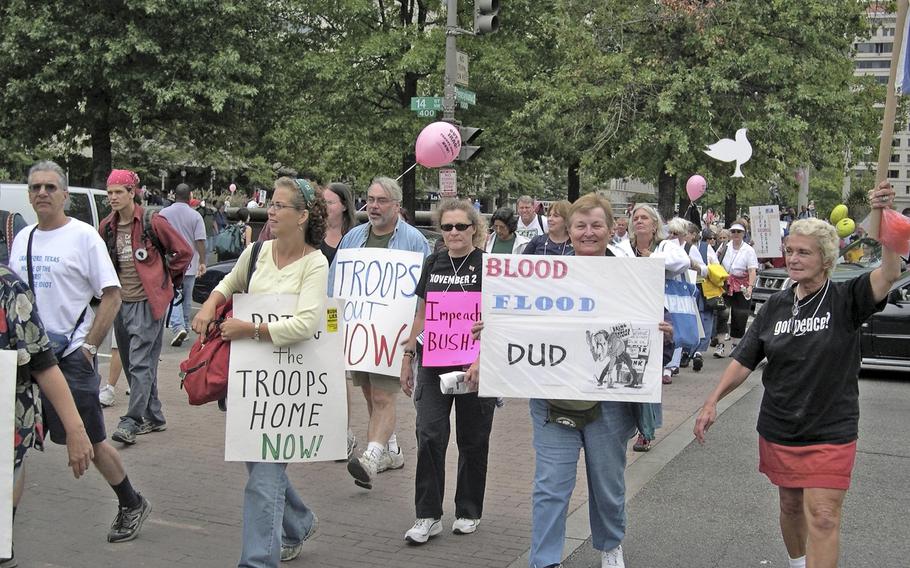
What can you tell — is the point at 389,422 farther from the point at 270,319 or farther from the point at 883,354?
the point at 883,354

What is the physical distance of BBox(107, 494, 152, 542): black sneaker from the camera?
17.5ft

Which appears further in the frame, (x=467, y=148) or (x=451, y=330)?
(x=467, y=148)

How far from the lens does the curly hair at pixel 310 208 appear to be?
15.1 ft

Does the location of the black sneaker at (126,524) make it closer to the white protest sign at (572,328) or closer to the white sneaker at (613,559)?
the white protest sign at (572,328)

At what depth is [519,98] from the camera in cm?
2775

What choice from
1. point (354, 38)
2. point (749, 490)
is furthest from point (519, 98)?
point (749, 490)

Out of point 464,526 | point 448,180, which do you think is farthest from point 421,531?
point 448,180

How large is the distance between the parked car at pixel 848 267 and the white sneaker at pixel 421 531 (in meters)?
7.86

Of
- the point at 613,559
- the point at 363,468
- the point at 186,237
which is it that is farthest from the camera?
the point at 186,237

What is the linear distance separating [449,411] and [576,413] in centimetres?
107

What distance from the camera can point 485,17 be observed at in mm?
14164

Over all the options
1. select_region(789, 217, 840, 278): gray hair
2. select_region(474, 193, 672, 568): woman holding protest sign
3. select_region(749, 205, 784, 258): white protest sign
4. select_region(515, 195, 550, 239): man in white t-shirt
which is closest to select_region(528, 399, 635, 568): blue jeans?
select_region(474, 193, 672, 568): woman holding protest sign

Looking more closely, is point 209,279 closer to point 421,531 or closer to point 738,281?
point 738,281

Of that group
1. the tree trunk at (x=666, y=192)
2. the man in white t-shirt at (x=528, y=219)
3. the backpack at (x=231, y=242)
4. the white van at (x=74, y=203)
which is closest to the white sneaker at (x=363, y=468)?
the man in white t-shirt at (x=528, y=219)
